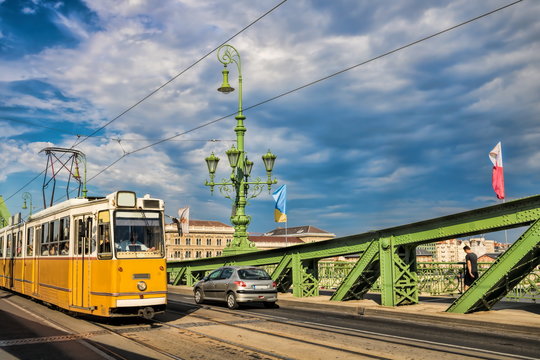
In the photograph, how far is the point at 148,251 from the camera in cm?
1242

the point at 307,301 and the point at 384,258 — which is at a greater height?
the point at 384,258

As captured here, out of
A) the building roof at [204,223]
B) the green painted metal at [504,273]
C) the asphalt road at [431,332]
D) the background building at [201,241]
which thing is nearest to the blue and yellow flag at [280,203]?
the asphalt road at [431,332]

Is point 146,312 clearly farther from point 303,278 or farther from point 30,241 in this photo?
point 303,278

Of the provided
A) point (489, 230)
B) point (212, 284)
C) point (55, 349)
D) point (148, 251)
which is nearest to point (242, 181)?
point (212, 284)

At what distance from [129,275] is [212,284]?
23.0 ft

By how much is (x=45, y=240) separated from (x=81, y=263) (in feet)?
13.1

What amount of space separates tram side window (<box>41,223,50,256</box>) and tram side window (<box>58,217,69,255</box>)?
1.56 meters

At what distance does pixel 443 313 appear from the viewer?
13250 millimetres

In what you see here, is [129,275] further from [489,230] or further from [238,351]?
[489,230]

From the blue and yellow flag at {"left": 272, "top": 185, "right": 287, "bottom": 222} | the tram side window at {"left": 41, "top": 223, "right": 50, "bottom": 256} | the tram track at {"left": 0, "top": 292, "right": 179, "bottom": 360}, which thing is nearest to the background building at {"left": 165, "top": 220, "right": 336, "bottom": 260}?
the blue and yellow flag at {"left": 272, "top": 185, "right": 287, "bottom": 222}

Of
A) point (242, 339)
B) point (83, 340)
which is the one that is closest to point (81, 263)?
point (83, 340)

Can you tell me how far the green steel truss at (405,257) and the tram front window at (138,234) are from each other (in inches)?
271

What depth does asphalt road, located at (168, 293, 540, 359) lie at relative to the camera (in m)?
9.27

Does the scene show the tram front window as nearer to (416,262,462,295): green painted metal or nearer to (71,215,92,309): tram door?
(71,215,92,309): tram door
